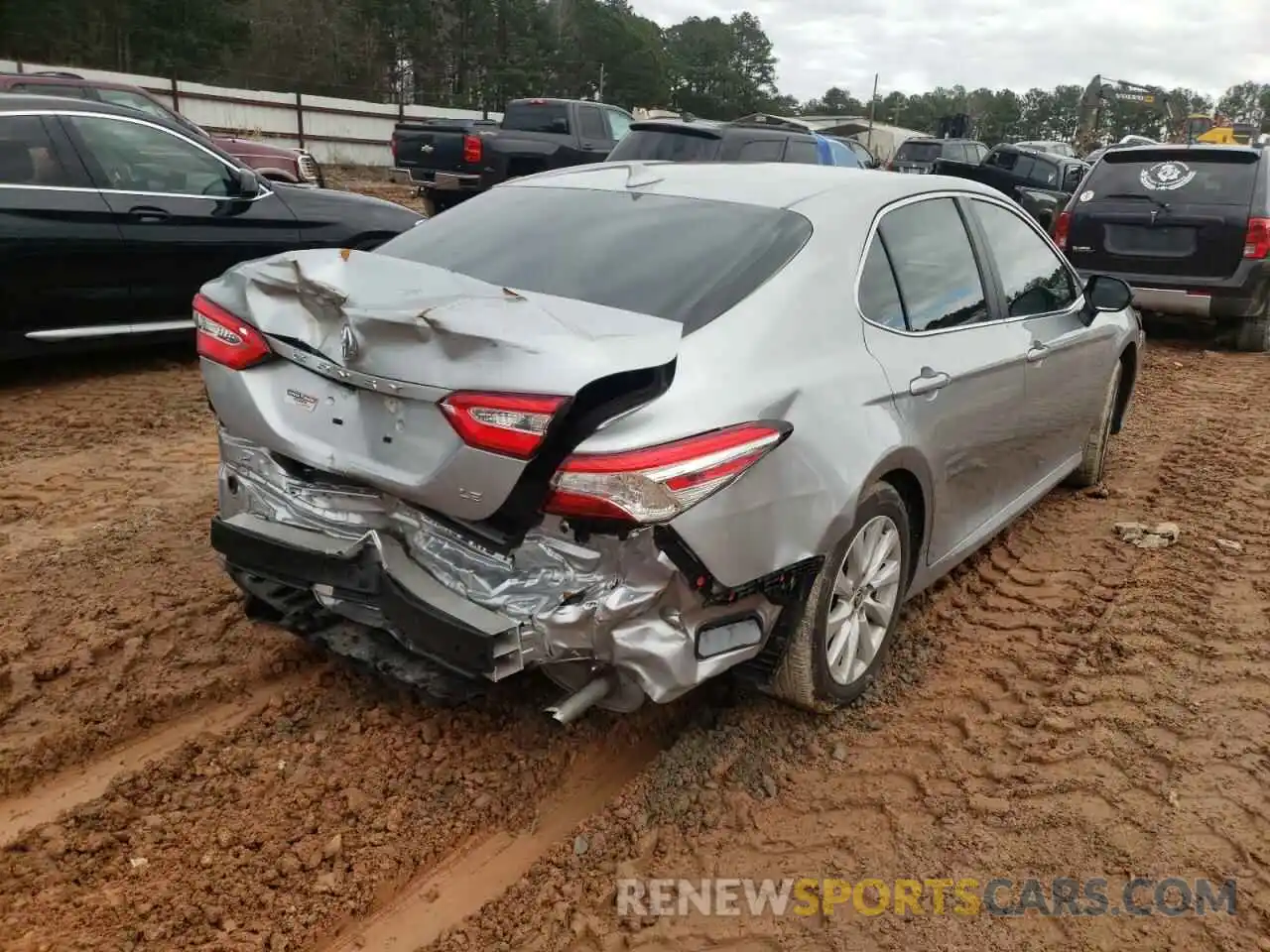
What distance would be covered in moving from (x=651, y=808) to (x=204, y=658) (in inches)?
64.3

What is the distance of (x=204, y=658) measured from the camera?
3.39 meters

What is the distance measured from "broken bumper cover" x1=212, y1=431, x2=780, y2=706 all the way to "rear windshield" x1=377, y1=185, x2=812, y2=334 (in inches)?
27.6

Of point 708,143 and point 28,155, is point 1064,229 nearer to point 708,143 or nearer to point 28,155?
A: point 708,143

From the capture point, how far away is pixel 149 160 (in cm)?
634

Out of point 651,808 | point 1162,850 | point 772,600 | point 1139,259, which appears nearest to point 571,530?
point 772,600

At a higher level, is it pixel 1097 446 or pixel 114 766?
pixel 1097 446

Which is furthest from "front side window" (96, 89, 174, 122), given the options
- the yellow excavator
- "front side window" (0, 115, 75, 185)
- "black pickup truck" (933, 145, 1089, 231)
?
the yellow excavator

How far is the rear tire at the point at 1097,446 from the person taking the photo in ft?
17.1

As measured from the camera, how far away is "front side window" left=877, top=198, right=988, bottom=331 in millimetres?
3391

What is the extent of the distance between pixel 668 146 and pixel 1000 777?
28.2 feet

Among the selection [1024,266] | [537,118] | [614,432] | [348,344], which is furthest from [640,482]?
[537,118]

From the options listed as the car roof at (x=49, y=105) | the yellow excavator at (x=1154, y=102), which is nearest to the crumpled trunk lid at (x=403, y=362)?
the car roof at (x=49, y=105)

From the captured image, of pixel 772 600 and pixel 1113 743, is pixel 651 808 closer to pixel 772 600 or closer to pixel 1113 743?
pixel 772 600

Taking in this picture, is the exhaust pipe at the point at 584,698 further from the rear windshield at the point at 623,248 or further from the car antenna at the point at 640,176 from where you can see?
the car antenna at the point at 640,176
